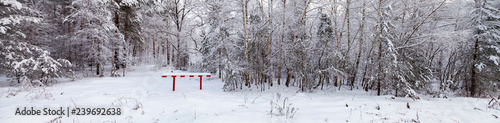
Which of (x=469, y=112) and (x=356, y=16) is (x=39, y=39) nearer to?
(x=356, y=16)

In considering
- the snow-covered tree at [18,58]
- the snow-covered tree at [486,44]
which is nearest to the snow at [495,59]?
A: the snow-covered tree at [486,44]

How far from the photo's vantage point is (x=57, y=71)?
941cm

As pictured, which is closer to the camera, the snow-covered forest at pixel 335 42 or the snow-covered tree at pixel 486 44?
the snow-covered forest at pixel 335 42

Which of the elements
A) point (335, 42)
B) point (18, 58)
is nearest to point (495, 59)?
point (335, 42)

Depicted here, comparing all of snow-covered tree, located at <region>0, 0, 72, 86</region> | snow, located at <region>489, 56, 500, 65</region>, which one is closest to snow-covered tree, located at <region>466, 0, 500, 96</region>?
snow, located at <region>489, 56, 500, 65</region>

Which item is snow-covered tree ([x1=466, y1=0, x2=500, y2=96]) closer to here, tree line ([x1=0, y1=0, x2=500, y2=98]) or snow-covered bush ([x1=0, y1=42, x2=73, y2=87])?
tree line ([x1=0, y1=0, x2=500, y2=98])

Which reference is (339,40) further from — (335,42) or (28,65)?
(28,65)

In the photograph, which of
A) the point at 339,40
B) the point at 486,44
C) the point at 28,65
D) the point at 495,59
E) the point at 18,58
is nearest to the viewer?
the point at 28,65

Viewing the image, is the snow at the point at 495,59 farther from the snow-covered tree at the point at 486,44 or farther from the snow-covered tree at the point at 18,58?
the snow-covered tree at the point at 18,58

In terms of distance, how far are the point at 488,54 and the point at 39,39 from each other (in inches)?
1039

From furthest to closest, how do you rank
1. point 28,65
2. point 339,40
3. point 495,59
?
point 339,40, point 495,59, point 28,65

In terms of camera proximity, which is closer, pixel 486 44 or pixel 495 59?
pixel 495 59

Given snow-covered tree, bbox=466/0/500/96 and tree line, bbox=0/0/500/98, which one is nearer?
tree line, bbox=0/0/500/98

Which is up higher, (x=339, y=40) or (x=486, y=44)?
(x=339, y=40)
